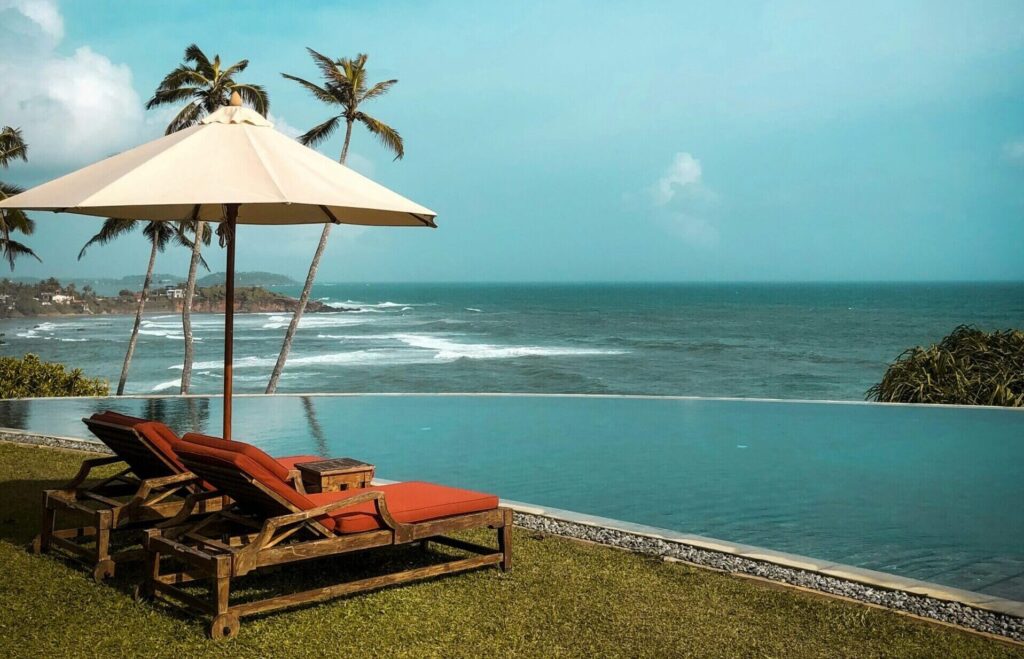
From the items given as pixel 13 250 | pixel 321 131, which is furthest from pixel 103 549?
pixel 13 250

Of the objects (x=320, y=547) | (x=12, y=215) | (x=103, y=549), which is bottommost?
(x=103, y=549)

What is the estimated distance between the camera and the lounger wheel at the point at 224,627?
12.4 ft

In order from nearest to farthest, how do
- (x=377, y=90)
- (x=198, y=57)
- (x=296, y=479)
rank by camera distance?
(x=296, y=479) → (x=377, y=90) → (x=198, y=57)

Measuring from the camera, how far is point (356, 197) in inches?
187

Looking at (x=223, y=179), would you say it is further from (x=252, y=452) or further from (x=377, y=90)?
(x=377, y=90)

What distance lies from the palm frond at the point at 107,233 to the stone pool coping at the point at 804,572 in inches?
868

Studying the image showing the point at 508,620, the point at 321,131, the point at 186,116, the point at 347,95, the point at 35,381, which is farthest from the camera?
the point at 186,116

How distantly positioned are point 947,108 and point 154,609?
Result: 7742cm

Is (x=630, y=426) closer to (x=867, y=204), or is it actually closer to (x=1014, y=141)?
(x=867, y=204)

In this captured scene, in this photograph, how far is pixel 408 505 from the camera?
4438 mm

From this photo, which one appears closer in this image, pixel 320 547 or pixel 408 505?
pixel 320 547

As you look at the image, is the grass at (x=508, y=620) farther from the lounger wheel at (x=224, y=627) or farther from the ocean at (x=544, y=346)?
the ocean at (x=544, y=346)

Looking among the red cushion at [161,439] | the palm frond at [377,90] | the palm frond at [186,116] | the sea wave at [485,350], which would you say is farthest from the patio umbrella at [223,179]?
the sea wave at [485,350]

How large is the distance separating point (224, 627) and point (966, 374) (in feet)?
40.8
